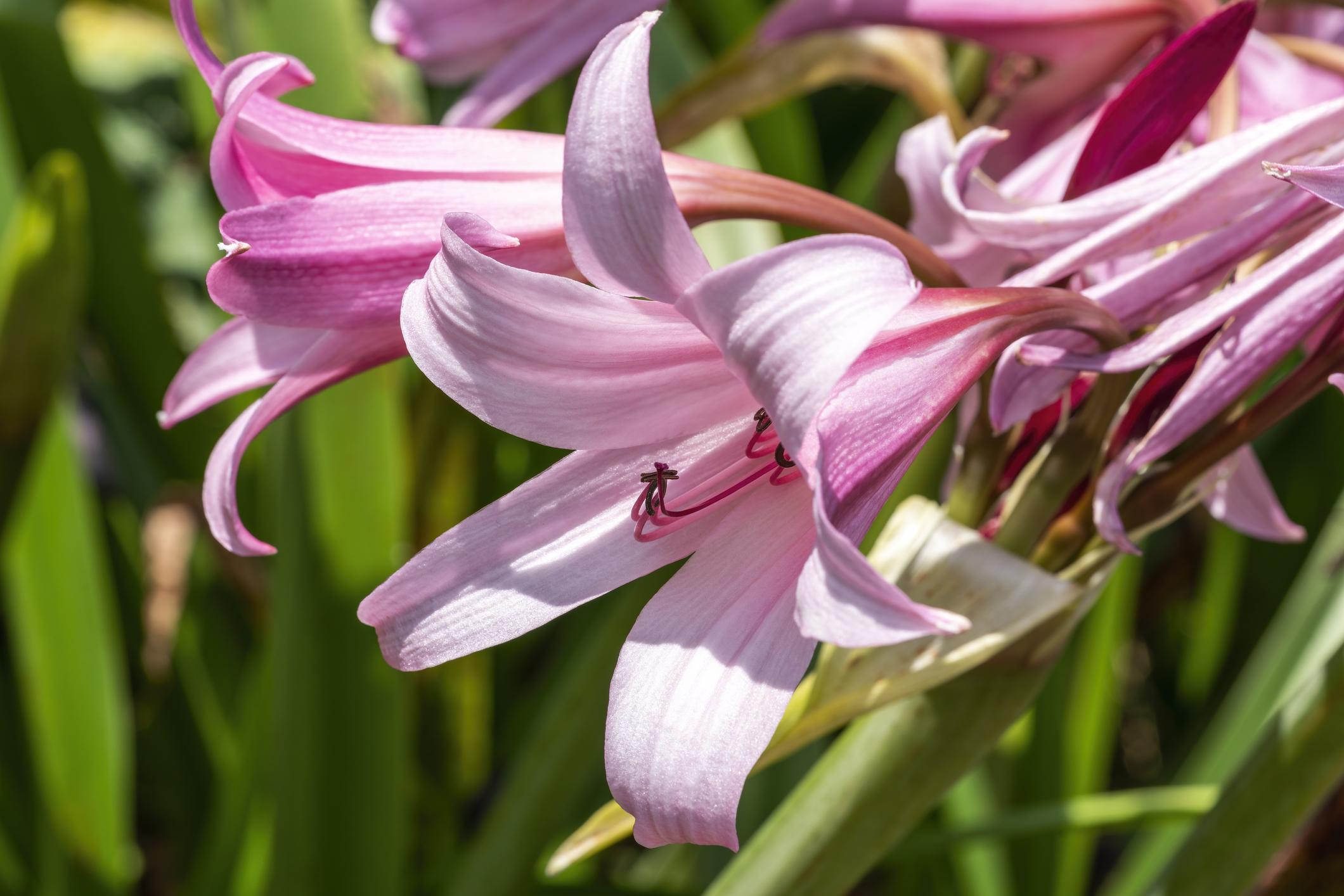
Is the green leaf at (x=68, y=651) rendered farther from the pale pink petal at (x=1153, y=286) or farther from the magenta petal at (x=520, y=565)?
the pale pink petal at (x=1153, y=286)

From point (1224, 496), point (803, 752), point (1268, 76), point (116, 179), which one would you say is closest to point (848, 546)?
point (1224, 496)

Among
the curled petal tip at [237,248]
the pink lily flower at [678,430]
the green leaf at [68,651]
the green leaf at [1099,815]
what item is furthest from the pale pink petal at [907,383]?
the green leaf at [68,651]

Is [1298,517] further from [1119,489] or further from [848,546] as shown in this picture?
[848,546]

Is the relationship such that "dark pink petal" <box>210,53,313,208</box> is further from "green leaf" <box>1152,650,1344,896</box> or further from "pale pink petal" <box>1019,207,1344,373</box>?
"green leaf" <box>1152,650,1344,896</box>

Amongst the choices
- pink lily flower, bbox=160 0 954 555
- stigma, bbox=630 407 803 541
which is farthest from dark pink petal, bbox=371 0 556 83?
stigma, bbox=630 407 803 541

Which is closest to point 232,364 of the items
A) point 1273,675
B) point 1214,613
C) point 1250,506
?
point 1250,506

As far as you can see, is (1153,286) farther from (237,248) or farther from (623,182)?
(237,248)
